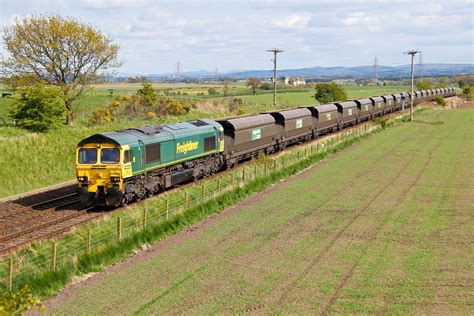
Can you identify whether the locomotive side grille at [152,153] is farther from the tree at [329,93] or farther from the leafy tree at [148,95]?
the tree at [329,93]

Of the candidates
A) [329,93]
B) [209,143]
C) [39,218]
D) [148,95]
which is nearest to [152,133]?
[209,143]

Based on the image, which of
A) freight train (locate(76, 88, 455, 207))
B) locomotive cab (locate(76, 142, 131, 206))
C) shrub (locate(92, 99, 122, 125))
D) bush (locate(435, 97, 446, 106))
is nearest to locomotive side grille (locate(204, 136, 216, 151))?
freight train (locate(76, 88, 455, 207))

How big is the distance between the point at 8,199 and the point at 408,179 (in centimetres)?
2384

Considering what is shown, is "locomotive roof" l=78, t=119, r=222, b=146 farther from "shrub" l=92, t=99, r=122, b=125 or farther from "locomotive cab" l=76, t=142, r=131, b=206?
"shrub" l=92, t=99, r=122, b=125

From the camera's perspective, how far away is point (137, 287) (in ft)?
55.1

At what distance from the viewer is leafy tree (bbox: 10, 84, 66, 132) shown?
44.4 metres

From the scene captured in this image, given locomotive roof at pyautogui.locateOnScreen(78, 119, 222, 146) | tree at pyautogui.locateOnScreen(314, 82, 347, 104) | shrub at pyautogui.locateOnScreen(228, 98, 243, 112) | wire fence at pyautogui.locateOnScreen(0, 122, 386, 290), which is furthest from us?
tree at pyautogui.locateOnScreen(314, 82, 347, 104)

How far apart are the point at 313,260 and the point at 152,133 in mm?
14133

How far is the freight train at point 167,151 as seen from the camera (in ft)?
89.3

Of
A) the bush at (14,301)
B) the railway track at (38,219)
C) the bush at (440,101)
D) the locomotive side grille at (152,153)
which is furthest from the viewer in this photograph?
the bush at (440,101)

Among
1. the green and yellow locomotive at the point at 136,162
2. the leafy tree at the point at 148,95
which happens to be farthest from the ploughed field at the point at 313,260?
the leafy tree at the point at 148,95

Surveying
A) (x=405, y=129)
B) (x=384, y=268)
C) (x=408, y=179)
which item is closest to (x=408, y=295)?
(x=384, y=268)

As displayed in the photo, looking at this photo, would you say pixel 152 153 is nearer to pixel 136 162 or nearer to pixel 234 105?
pixel 136 162

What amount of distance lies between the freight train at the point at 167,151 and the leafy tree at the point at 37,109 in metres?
14.6
